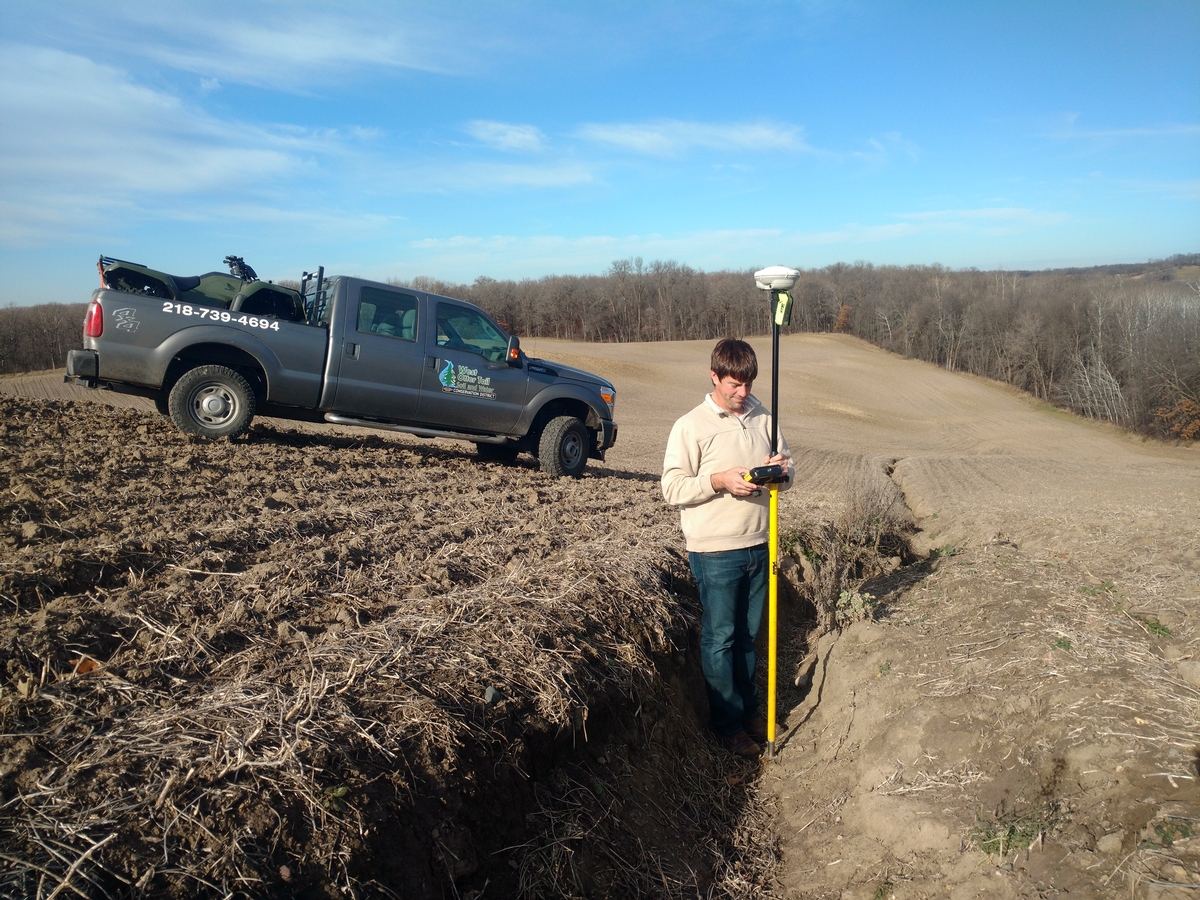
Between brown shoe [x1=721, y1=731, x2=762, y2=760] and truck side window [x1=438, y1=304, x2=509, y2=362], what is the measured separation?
18.7 ft

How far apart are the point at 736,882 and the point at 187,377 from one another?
6.77m

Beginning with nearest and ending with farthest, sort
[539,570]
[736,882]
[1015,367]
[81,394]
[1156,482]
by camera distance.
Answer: [736,882]
[539,570]
[1156,482]
[81,394]
[1015,367]

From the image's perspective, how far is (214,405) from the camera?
770cm

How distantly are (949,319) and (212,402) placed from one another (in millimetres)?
72581

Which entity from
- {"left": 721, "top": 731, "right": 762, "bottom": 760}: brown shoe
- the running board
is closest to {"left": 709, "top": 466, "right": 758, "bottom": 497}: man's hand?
{"left": 721, "top": 731, "right": 762, "bottom": 760}: brown shoe

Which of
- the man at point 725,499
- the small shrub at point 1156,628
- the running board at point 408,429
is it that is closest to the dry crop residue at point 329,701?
the man at point 725,499

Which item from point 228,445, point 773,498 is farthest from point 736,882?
point 228,445

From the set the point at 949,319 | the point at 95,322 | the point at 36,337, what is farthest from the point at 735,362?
the point at 949,319

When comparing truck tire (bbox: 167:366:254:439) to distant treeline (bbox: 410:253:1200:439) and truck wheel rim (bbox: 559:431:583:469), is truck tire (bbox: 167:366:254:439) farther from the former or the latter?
distant treeline (bbox: 410:253:1200:439)

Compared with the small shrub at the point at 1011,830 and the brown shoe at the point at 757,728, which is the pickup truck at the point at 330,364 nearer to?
the brown shoe at the point at 757,728

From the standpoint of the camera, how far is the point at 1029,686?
4.14 m

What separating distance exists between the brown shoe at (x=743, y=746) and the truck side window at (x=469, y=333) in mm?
5708

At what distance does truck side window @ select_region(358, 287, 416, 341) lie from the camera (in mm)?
8312

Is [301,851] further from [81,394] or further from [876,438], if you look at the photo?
[876,438]
